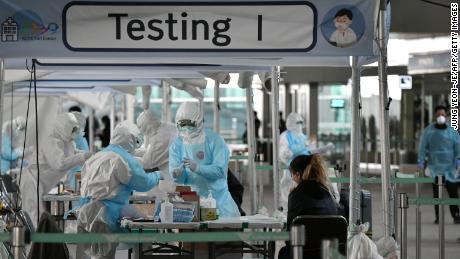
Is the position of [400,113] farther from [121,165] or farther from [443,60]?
[121,165]

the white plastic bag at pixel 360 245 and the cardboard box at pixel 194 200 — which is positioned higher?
the cardboard box at pixel 194 200

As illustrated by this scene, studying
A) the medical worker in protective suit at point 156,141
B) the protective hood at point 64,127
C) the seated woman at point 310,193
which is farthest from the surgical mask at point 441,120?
the seated woman at point 310,193

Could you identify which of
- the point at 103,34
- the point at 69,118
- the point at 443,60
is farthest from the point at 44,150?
the point at 443,60

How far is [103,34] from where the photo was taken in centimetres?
712

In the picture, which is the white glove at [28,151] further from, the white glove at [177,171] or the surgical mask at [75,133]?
the white glove at [177,171]

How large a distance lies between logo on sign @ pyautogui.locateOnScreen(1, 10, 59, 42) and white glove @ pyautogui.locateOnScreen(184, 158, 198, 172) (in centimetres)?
307

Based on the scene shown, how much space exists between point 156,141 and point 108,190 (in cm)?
412

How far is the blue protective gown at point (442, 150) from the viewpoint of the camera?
15.8 metres

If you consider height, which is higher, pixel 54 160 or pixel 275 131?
pixel 275 131

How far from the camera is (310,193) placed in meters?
7.81

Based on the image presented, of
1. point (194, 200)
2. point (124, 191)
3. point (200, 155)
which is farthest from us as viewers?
point (200, 155)

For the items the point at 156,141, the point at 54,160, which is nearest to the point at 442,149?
the point at 156,141

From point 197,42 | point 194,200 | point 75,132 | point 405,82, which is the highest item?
point 405,82

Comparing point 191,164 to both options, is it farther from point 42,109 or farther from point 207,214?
point 42,109
